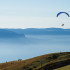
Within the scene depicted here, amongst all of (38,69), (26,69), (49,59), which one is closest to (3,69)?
(26,69)

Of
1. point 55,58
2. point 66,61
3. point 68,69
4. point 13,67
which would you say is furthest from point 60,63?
point 13,67

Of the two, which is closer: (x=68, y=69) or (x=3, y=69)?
(x=68, y=69)

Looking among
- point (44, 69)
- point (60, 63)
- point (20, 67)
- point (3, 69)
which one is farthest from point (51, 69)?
point (3, 69)

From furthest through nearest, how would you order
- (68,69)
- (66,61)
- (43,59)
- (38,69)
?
1. (43,59)
2. (66,61)
3. (38,69)
4. (68,69)

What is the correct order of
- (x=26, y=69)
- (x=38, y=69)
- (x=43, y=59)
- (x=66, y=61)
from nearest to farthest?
1. (x=38, y=69)
2. (x=26, y=69)
3. (x=66, y=61)
4. (x=43, y=59)

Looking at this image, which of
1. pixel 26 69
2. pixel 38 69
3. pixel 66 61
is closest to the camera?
pixel 38 69

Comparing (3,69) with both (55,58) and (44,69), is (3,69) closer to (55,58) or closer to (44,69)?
(44,69)

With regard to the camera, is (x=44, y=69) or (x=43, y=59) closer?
(x=44, y=69)

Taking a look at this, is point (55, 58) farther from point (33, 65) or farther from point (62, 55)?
point (33, 65)

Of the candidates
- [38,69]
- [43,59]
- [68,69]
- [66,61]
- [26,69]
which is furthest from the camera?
[43,59]
